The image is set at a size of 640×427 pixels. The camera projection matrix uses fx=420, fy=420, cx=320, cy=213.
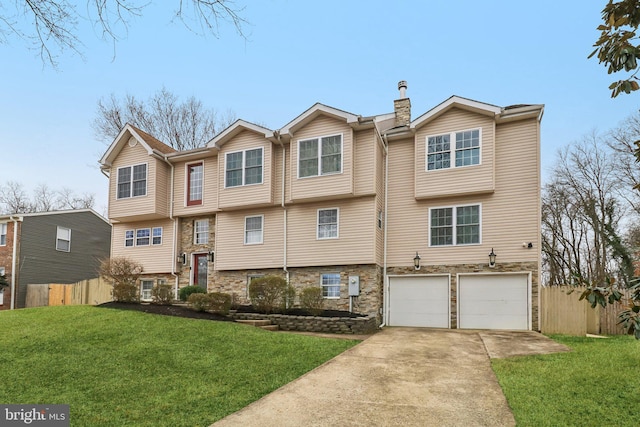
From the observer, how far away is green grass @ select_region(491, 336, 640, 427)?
5.14 meters

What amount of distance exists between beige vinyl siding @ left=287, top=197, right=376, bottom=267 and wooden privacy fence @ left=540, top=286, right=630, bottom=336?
5496mm

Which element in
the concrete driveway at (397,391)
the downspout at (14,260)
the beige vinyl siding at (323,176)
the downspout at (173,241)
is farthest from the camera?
the downspout at (14,260)

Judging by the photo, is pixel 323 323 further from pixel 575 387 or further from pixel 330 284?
pixel 575 387

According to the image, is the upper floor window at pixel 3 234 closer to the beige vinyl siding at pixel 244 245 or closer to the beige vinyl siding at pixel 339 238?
the beige vinyl siding at pixel 244 245

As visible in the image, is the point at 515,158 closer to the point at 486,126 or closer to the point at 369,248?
the point at 486,126

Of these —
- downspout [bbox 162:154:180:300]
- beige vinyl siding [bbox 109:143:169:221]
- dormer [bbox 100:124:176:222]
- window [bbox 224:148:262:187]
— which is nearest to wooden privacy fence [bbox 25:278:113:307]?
downspout [bbox 162:154:180:300]

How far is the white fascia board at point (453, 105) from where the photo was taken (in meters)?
13.6

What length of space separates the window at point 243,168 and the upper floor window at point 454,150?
6.27 meters

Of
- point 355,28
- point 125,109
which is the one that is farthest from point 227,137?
point 125,109

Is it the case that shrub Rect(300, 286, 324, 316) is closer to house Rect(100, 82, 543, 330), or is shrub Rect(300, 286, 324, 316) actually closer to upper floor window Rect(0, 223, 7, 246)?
house Rect(100, 82, 543, 330)

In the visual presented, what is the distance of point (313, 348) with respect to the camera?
9172 millimetres

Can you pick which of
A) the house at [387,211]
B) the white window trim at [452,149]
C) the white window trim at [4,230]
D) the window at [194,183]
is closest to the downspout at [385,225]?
the house at [387,211]

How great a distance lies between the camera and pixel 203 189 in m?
17.4

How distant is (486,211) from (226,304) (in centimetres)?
898
